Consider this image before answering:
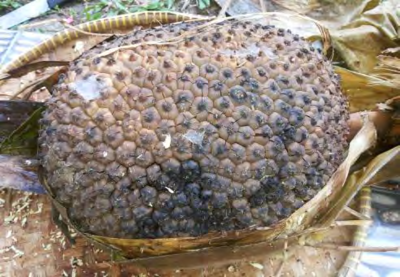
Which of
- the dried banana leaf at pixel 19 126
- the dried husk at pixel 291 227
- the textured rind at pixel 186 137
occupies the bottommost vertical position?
the dried husk at pixel 291 227

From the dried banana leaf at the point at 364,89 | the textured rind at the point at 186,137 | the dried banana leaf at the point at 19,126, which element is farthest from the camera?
the dried banana leaf at the point at 364,89

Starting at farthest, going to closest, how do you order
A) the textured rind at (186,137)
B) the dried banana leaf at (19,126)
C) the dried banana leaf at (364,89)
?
1. the dried banana leaf at (364,89)
2. the dried banana leaf at (19,126)
3. the textured rind at (186,137)

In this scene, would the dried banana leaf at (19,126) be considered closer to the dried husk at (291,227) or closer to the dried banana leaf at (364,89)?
the dried husk at (291,227)

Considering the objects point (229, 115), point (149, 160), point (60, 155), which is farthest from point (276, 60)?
point (60, 155)

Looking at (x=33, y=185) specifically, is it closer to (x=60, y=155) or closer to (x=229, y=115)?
(x=60, y=155)

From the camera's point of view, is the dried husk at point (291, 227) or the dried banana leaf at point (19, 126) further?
the dried banana leaf at point (19, 126)

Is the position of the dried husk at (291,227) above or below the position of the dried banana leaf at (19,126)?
below

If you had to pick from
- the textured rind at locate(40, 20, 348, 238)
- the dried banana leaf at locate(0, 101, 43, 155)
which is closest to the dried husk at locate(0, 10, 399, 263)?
the textured rind at locate(40, 20, 348, 238)

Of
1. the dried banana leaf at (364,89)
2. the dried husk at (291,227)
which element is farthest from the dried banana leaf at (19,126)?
the dried banana leaf at (364,89)
